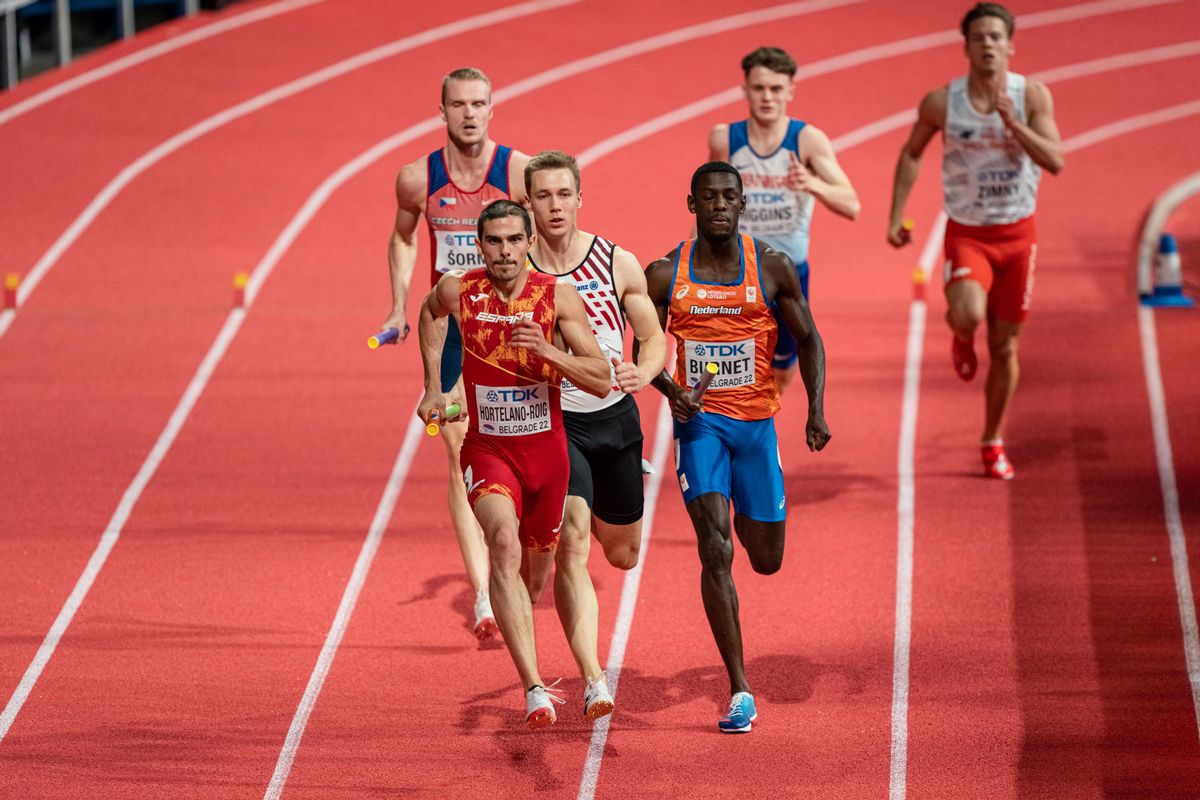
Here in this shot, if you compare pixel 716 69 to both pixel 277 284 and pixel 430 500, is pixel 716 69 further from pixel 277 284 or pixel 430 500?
pixel 430 500

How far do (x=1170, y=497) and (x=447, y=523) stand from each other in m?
3.78

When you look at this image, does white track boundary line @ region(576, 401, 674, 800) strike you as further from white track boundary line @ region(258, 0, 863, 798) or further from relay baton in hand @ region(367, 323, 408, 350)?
relay baton in hand @ region(367, 323, 408, 350)

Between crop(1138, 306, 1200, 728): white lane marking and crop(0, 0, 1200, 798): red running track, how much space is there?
70 millimetres

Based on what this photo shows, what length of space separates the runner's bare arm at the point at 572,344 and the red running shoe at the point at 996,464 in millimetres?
4036

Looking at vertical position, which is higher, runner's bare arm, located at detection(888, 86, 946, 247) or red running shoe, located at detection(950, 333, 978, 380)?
runner's bare arm, located at detection(888, 86, 946, 247)

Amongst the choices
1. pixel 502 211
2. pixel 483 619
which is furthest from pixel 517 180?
pixel 483 619

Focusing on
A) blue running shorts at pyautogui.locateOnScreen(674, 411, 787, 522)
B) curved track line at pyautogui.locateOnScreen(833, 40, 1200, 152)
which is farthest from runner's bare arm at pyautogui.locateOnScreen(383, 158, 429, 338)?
curved track line at pyautogui.locateOnScreen(833, 40, 1200, 152)

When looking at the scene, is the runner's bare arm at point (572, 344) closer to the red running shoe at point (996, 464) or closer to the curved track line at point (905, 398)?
the curved track line at point (905, 398)

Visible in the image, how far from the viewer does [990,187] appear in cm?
1018

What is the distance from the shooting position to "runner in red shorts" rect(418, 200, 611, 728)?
6.83m

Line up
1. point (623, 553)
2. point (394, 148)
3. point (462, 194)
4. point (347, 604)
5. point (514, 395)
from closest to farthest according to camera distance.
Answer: point (514, 395), point (623, 553), point (462, 194), point (347, 604), point (394, 148)

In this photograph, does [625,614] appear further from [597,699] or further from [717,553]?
[597,699]

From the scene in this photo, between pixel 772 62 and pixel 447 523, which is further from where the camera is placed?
pixel 447 523

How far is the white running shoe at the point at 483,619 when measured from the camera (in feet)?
27.5
